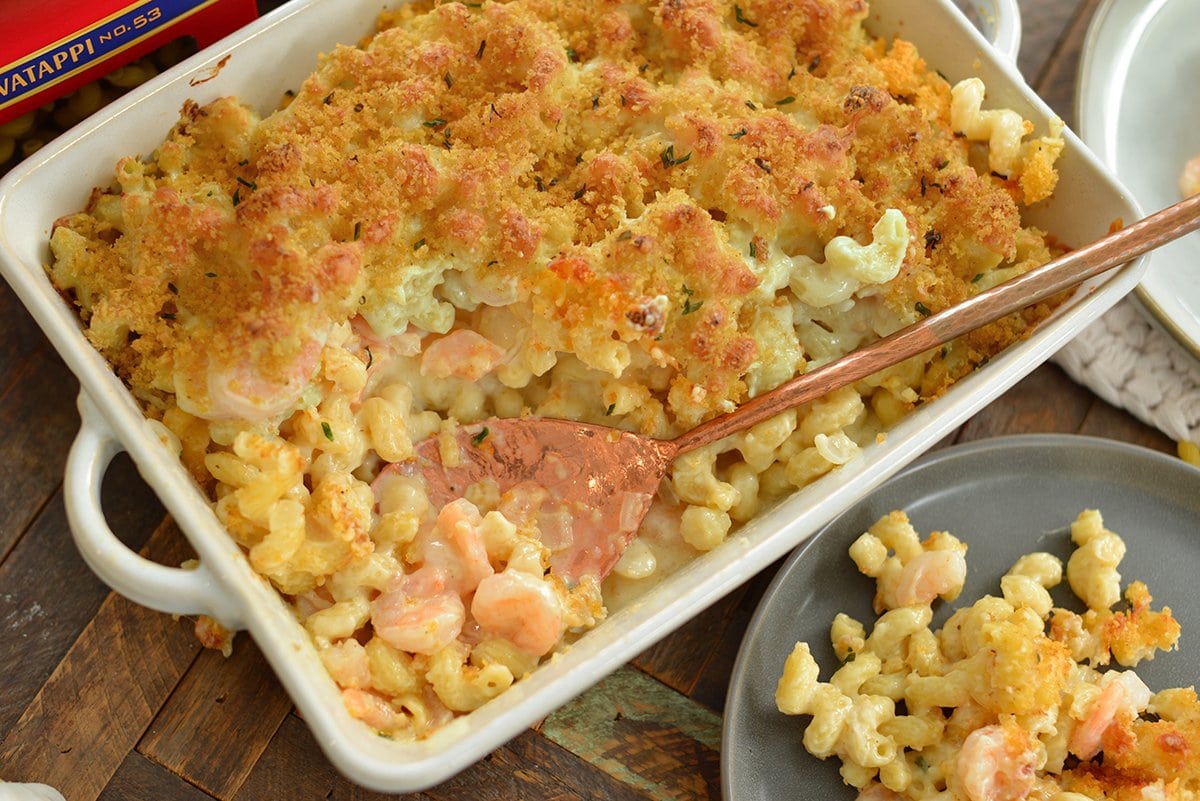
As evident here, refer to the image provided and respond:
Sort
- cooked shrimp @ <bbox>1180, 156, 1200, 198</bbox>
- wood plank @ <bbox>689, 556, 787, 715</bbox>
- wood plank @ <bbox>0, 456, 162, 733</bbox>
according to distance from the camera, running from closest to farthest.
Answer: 1. wood plank @ <bbox>0, 456, 162, 733</bbox>
2. wood plank @ <bbox>689, 556, 787, 715</bbox>
3. cooked shrimp @ <bbox>1180, 156, 1200, 198</bbox>

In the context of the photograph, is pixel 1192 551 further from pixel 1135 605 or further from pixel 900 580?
pixel 900 580

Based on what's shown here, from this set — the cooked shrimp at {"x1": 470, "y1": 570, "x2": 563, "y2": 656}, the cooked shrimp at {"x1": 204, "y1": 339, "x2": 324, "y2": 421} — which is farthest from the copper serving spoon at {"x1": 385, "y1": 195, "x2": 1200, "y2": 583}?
the cooked shrimp at {"x1": 204, "y1": 339, "x2": 324, "y2": 421}

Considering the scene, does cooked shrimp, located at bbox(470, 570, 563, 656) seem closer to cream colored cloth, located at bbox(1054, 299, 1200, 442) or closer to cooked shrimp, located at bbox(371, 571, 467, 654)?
cooked shrimp, located at bbox(371, 571, 467, 654)

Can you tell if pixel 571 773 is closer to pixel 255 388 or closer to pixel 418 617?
pixel 418 617

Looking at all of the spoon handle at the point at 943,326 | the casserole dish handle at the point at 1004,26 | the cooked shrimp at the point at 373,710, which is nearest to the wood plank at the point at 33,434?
the cooked shrimp at the point at 373,710

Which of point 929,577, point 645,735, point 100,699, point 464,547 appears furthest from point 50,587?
point 929,577

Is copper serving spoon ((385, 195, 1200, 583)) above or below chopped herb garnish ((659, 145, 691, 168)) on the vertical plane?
below
